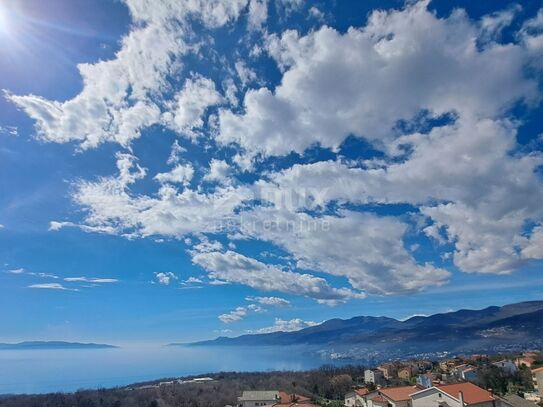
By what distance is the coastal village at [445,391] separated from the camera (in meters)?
31.6

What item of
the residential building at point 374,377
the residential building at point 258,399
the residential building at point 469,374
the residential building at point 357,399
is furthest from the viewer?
the residential building at point 374,377

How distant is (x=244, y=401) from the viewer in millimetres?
51125

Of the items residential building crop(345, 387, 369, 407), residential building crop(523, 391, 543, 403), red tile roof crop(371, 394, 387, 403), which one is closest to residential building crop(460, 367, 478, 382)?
residential building crop(523, 391, 543, 403)

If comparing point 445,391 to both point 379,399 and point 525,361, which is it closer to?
point 379,399

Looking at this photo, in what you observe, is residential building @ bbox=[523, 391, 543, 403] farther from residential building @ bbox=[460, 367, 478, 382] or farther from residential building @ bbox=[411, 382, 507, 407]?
residential building @ bbox=[460, 367, 478, 382]

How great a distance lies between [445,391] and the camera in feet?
105

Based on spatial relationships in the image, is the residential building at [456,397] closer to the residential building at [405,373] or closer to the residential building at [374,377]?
the residential building at [374,377]

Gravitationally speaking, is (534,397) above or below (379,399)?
below

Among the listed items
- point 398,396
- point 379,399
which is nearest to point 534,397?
point 398,396

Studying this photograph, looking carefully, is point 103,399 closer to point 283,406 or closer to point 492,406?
point 283,406

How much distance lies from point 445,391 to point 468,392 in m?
1.64

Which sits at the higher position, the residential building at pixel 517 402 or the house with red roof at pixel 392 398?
the house with red roof at pixel 392 398

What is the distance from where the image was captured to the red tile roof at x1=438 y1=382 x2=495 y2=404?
30.8 m

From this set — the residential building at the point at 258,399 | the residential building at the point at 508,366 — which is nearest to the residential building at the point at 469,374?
the residential building at the point at 508,366
